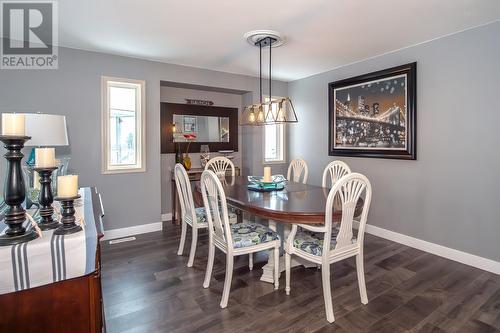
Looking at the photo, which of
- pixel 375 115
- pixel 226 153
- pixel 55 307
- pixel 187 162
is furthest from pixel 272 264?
pixel 226 153

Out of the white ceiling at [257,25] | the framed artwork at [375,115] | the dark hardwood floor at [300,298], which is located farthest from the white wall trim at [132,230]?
the framed artwork at [375,115]

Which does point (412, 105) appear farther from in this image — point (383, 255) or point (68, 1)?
point (68, 1)

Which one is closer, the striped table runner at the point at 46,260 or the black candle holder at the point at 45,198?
the striped table runner at the point at 46,260

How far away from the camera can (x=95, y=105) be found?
3.46 meters

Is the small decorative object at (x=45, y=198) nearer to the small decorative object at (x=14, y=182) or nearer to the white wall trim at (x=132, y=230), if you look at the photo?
the small decorative object at (x=14, y=182)

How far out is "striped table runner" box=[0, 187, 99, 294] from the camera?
1.01 metres

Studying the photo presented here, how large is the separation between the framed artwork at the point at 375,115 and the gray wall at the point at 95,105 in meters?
2.19

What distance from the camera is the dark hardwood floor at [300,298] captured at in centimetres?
191

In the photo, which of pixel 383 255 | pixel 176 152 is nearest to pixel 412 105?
pixel 383 255

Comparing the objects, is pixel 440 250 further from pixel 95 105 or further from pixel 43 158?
pixel 95 105

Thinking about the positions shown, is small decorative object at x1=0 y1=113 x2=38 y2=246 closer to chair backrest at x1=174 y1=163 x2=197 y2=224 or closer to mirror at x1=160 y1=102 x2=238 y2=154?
chair backrest at x1=174 y1=163 x2=197 y2=224

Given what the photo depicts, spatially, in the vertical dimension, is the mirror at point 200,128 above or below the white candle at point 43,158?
above

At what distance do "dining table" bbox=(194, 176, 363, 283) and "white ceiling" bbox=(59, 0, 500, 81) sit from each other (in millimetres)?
1620

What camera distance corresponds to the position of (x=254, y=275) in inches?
103
